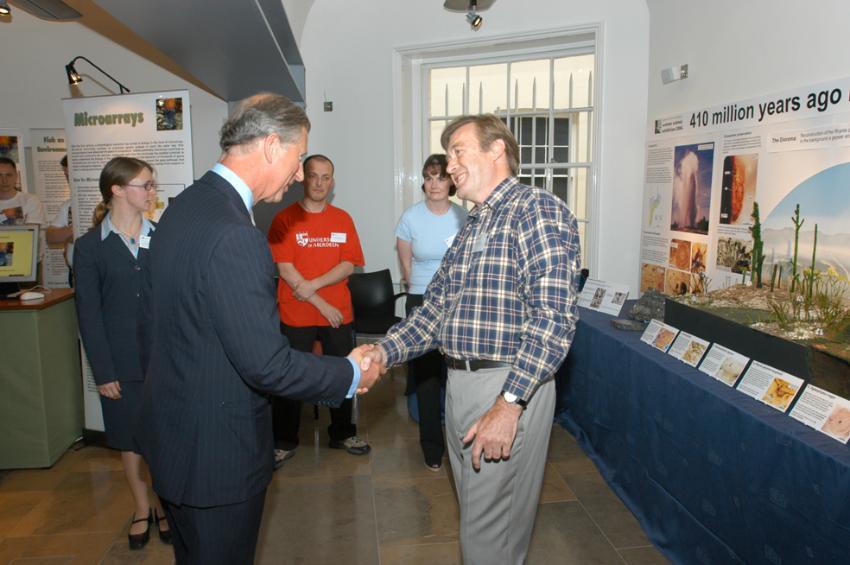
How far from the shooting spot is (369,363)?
1.77 meters

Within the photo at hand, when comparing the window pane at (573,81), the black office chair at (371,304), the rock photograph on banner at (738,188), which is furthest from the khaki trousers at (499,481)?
the window pane at (573,81)

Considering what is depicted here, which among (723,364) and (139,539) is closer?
(723,364)

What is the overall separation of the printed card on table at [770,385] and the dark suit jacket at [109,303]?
2435 millimetres

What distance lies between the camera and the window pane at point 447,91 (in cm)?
524

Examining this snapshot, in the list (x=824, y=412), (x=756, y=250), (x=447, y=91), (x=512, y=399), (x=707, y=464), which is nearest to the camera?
(x=512, y=399)

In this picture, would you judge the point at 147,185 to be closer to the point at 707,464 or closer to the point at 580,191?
the point at 707,464

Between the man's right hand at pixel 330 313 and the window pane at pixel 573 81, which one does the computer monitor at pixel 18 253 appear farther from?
the window pane at pixel 573 81

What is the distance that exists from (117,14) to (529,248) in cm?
219

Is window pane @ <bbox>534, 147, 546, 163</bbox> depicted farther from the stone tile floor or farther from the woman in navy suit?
the woman in navy suit

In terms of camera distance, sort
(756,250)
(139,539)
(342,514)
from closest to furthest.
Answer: (139,539)
(342,514)
(756,250)

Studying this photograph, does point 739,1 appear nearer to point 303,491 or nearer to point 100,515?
point 303,491

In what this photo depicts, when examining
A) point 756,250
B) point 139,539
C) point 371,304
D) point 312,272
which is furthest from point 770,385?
point 371,304

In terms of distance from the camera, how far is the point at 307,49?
5.15 meters

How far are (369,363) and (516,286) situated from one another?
515mm
